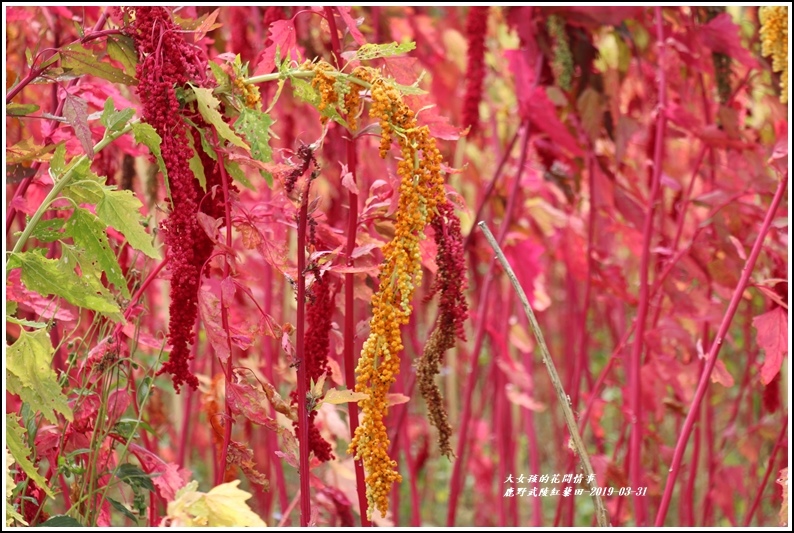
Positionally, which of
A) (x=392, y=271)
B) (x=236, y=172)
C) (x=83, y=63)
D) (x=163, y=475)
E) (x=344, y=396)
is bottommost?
(x=163, y=475)

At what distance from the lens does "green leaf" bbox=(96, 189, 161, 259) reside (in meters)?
0.77

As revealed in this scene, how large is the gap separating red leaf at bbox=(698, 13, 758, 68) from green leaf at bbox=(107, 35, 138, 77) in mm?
998

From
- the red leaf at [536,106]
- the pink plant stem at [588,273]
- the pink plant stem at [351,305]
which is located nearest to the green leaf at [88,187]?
the pink plant stem at [351,305]

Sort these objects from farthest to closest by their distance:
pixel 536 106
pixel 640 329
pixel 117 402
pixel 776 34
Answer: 1. pixel 536 106
2. pixel 640 329
3. pixel 776 34
4. pixel 117 402

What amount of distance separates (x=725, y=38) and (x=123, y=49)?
3.37ft

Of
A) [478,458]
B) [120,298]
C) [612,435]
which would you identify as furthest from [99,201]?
[612,435]

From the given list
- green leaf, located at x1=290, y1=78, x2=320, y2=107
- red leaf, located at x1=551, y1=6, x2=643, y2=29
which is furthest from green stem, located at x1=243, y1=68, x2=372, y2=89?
red leaf, located at x1=551, y1=6, x2=643, y2=29

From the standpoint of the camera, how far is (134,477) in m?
0.96

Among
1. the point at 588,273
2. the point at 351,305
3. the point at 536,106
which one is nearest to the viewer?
the point at 351,305

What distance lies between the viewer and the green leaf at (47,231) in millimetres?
803

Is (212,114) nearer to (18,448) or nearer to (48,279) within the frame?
(48,279)

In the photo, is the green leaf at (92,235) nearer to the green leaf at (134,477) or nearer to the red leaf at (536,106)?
the green leaf at (134,477)

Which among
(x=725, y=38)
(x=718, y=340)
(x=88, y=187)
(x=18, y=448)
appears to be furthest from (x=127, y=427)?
(x=725, y=38)

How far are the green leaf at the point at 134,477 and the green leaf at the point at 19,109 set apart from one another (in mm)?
391
